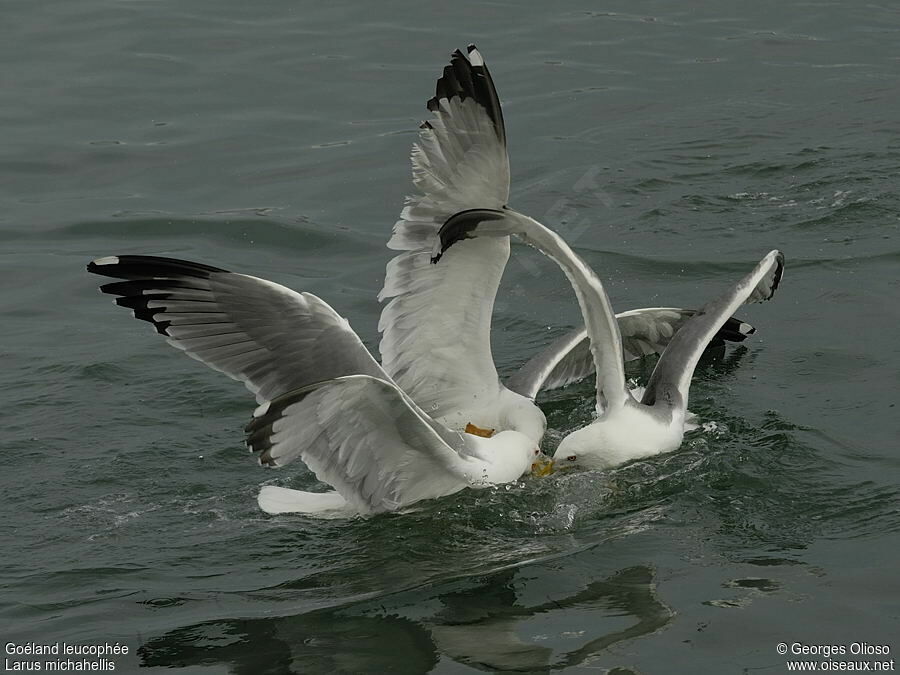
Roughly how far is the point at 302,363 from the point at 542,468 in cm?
165

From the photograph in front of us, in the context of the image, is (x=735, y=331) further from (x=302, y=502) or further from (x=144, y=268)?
(x=144, y=268)

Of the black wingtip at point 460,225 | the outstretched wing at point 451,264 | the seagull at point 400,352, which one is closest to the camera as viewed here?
the seagull at point 400,352

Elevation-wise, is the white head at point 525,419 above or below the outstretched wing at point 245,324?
below

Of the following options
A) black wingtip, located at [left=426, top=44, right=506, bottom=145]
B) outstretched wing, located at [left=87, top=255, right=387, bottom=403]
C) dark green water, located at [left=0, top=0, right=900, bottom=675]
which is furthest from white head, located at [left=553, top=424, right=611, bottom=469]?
black wingtip, located at [left=426, top=44, right=506, bottom=145]

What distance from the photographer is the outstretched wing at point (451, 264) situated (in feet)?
27.5

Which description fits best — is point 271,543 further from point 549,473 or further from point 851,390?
point 851,390

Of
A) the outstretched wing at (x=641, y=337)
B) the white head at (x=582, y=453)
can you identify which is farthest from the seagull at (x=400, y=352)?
the outstretched wing at (x=641, y=337)

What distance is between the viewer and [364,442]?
743cm

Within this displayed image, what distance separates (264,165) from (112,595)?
755 cm

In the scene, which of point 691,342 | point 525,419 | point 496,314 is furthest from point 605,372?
point 496,314

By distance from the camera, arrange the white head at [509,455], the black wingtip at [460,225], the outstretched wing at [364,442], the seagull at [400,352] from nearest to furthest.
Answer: the outstretched wing at [364,442] < the seagull at [400,352] < the white head at [509,455] < the black wingtip at [460,225]

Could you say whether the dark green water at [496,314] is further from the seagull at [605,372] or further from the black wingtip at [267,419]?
the black wingtip at [267,419]

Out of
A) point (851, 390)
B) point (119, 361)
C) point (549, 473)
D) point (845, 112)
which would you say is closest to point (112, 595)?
point (549, 473)

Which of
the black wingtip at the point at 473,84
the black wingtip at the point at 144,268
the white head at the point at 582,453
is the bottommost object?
the white head at the point at 582,453
